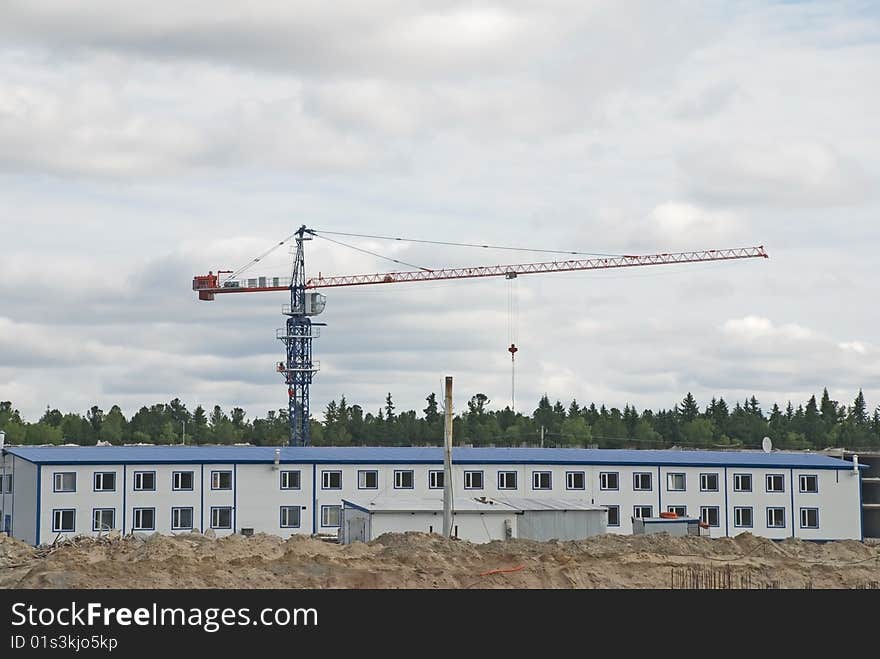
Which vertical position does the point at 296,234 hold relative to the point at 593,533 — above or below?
above

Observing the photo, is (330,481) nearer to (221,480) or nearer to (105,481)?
(221,480)

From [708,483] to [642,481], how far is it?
4.86 metres

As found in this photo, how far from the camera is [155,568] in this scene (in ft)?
132

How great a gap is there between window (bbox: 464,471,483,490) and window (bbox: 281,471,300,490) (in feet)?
36.2

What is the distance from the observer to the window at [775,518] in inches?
3504

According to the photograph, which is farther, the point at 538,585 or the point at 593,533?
the point at 593,533

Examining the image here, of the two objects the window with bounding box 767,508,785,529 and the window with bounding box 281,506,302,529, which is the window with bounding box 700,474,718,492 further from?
the window with bounding box 281,506,302,529

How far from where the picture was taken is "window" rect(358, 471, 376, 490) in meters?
83.8

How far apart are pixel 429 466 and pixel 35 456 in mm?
25262

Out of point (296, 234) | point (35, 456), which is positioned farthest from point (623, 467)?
point (296, 234)
